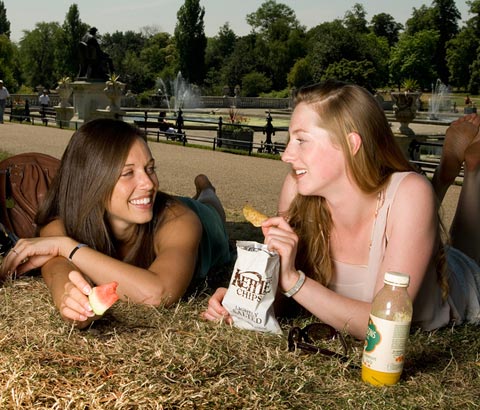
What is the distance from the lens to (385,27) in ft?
277

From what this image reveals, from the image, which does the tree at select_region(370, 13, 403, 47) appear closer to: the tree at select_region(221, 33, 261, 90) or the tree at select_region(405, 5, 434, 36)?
the tree at select_region(405, 5, 434, 36)

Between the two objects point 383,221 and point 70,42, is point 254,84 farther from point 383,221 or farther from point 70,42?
point 383,221

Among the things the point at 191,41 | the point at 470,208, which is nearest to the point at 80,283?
the point at 470,208

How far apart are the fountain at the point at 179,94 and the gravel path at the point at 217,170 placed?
2355 centimetres

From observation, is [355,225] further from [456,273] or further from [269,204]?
A: [269,204]

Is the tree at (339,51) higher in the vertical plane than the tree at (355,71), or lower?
higher

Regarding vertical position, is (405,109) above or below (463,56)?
below

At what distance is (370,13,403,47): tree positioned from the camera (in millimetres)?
84000

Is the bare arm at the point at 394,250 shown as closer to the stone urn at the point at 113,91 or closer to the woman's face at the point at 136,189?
the woman's face at the point at 136,189

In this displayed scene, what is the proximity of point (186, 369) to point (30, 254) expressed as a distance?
119 cm

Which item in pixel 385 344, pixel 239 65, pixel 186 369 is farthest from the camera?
pixel 239 65

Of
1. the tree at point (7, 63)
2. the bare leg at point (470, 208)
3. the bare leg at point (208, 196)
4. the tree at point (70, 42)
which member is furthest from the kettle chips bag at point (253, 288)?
A: the tree at point (70, 42)

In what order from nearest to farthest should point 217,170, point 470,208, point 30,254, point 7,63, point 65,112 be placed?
1. point 30,254
2. point 470,208
3. point 217,170
4. point 65,112
5. point 7,63

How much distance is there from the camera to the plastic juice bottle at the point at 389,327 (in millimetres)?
2039
